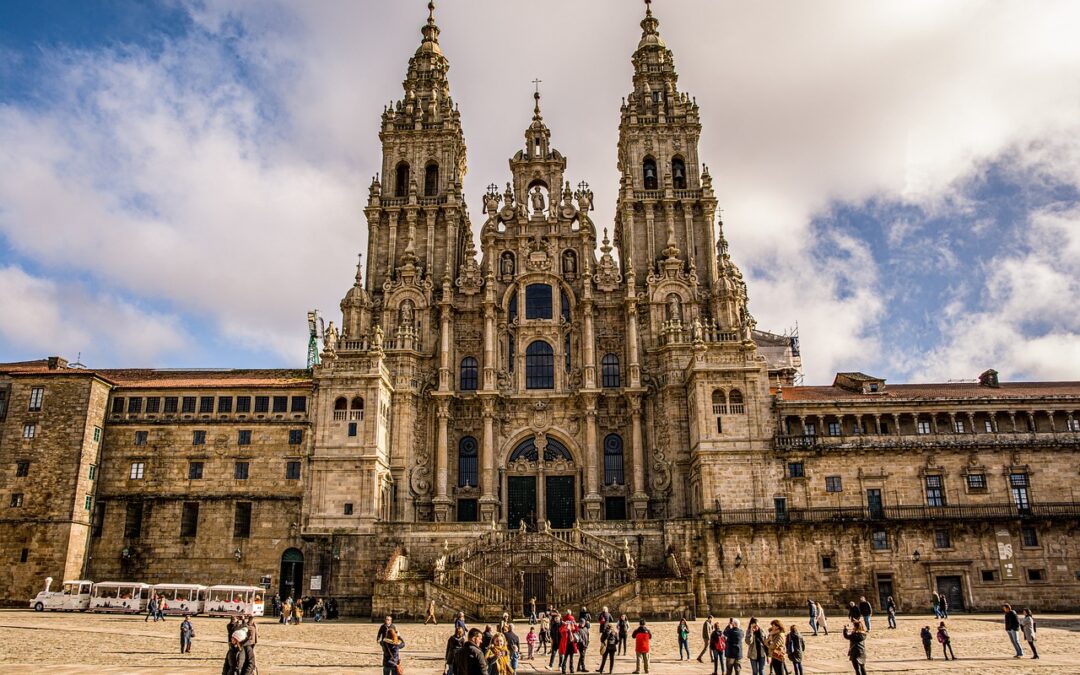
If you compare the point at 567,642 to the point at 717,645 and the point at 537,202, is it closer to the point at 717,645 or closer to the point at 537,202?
the point at 717,645

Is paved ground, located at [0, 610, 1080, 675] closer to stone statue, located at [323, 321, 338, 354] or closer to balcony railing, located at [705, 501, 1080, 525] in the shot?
balcony railing, located at [705, 501, 1080, 525]

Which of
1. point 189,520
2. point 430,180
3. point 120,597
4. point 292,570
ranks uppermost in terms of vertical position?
point 430,180

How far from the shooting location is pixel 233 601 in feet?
145

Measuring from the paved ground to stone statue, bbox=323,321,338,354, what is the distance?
54.6ft

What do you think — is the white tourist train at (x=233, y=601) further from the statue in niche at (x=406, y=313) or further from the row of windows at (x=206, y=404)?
the statue in niche at (x=406, y=313)

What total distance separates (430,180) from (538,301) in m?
12.2

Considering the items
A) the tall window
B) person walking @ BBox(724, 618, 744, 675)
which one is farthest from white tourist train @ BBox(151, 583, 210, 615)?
person walking @ BBox(724, 618, 744, 675)

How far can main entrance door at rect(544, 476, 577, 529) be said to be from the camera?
5262 cm

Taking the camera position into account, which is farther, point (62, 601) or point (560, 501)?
point (560, 501)

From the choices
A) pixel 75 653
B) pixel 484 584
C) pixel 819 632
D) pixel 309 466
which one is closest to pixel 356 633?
pixel 484 584

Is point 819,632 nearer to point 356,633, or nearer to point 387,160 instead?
point 356,633

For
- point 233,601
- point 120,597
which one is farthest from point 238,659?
point 120,597

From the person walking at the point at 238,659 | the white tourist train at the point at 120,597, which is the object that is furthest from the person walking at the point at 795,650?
the white tourist train at the point at 120,597

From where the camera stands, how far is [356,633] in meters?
35.0
